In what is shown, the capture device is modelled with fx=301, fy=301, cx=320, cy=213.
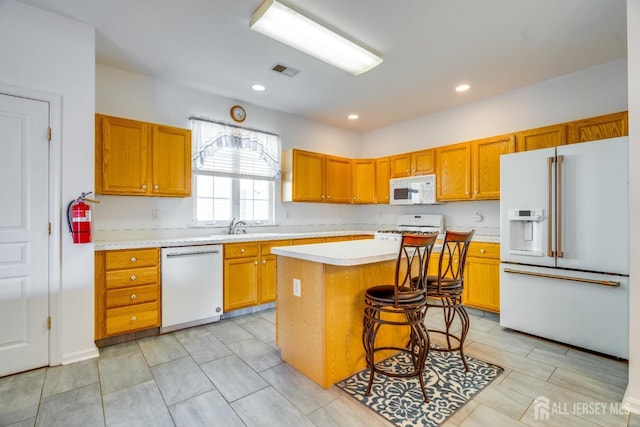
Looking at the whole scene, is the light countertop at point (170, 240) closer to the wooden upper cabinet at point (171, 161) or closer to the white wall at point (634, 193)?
the wooden upper cabinet at point (171, 161)

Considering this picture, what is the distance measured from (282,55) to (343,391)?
293 cm

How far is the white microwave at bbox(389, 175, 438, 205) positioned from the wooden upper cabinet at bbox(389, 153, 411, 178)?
0.10 meters

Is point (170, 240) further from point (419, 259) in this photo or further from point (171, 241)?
point (419, 259)

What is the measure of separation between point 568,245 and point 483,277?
3.25 ft

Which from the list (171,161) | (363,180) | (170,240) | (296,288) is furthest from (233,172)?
(296,288)

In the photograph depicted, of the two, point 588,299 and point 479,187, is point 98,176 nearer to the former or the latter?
point 479,187

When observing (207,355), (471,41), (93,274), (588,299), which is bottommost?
(207,355)

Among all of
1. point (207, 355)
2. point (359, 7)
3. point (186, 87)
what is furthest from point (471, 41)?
point (207, 355)

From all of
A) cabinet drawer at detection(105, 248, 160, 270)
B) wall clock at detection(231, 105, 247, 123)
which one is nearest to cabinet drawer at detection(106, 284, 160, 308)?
cabinet drawer at detection(105, 248, 160, 270)

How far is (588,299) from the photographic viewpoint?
102 inches

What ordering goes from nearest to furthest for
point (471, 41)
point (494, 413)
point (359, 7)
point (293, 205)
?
point (494, 413) < point (359, 7) < point (471, 41) < point (293, 205)

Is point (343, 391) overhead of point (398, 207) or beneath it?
beneath

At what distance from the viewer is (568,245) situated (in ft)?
8.84

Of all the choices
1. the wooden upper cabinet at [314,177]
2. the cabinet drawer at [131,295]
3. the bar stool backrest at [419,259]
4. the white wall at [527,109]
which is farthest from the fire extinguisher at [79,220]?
the white wall at [527,109]
